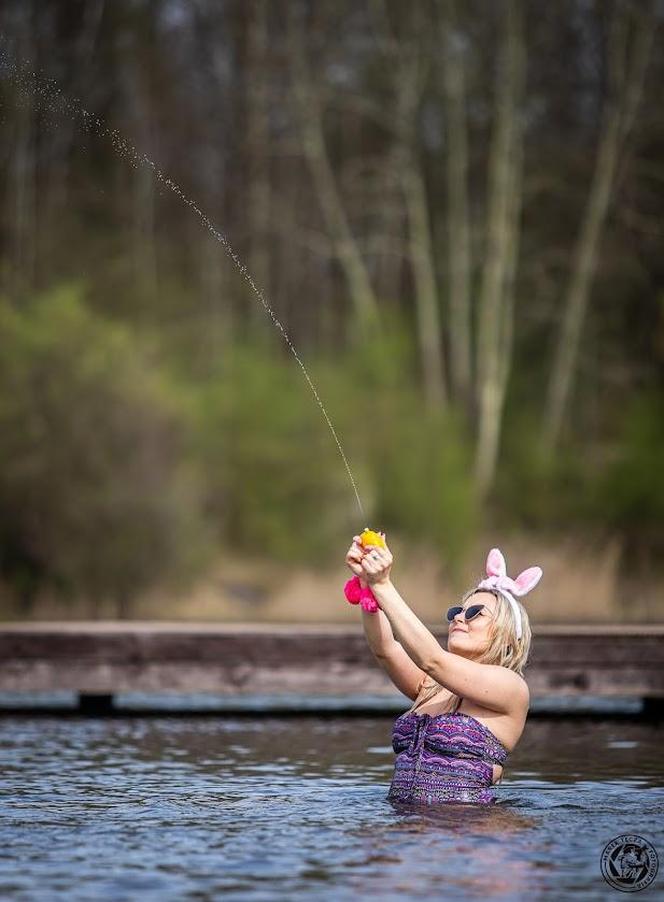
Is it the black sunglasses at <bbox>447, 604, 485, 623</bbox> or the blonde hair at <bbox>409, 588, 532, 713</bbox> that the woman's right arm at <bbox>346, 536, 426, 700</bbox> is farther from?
the blonde hair at <bbox>409, 588, 532, 713</bbox>

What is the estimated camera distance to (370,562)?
7781 mm

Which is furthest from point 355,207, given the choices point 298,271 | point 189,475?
point 189,475

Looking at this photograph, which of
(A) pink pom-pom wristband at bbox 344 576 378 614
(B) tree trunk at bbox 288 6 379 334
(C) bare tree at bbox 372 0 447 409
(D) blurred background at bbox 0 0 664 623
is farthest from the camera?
(B) tree trunk at bbox 288 6 379 334

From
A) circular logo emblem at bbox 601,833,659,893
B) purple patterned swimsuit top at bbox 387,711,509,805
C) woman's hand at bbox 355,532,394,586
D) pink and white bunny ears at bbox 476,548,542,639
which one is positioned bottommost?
circular logo emblem at bbox 601,833,659,893

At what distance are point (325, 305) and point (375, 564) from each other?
2560 cm

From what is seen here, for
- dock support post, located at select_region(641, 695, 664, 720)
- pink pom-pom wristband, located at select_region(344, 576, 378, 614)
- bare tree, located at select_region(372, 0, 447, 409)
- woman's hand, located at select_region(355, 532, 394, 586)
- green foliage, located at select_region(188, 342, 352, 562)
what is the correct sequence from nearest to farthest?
woman's hand, located at select_region(355, 532, 394, 586) → pink pom-pom wristband, located at select_region(344, 576, 378, 614) → dock support post, located at select_region(641, 695, 664, 720) → green foliage, located at select_region(188, 342, 352, 562) → bare tree, located at select_region(372, 0, 447, 409)

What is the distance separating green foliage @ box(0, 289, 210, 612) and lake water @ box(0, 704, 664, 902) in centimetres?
1007

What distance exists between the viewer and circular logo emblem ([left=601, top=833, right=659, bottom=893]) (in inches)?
281

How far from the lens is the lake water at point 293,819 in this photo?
279 inches

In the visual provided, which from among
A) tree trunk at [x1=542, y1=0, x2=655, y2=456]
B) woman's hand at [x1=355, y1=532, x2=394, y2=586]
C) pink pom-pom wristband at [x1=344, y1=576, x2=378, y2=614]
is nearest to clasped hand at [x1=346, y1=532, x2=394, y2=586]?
woman's hand at [x1=355, y1=532, x2=394, y2=586]

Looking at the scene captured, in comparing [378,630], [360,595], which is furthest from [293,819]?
[360,595]

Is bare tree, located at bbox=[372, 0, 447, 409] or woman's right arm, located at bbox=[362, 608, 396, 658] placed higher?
bare tree, located at bbox=[372, 0, 447, 409]

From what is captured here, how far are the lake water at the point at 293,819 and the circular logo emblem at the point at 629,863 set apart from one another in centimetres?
5

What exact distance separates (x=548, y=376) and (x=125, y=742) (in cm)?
1979
